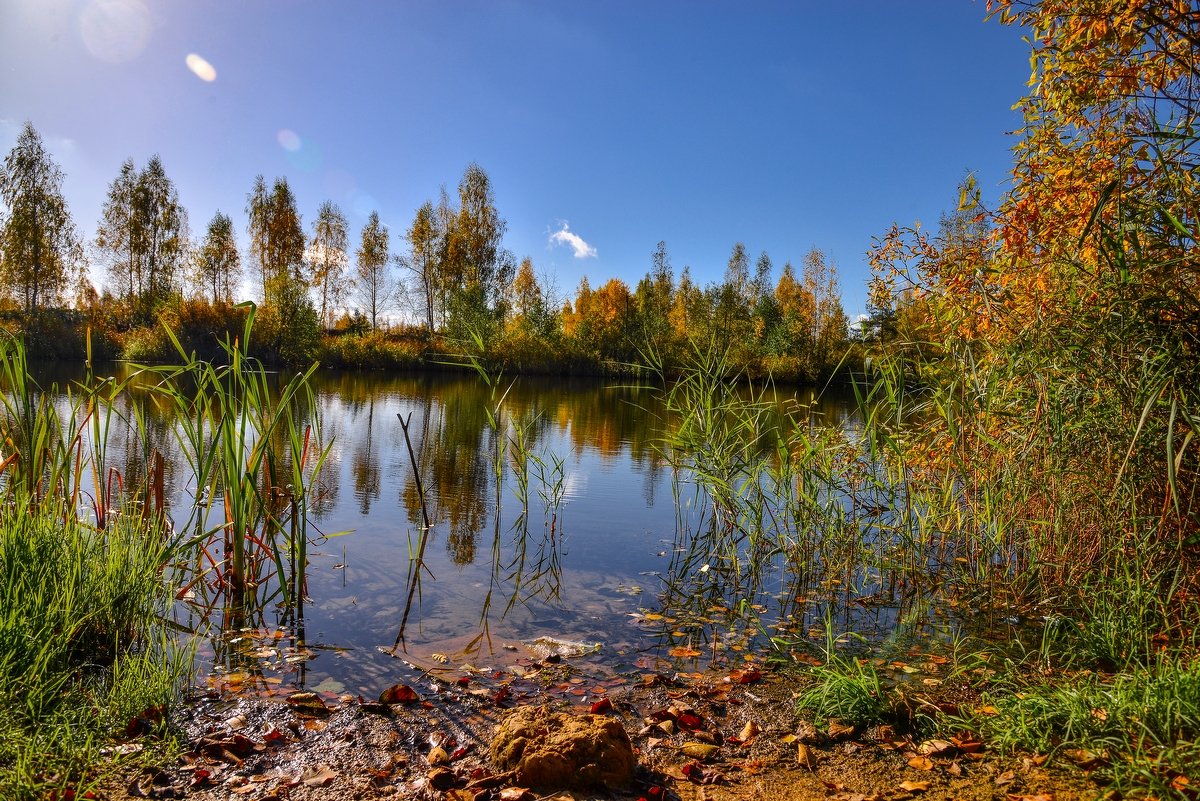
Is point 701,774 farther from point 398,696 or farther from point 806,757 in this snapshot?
point 398,696

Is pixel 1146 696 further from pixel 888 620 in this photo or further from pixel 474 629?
pixel 474 629

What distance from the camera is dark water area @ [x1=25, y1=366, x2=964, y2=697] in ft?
14.5

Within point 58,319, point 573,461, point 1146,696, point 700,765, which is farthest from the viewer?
point 58,319

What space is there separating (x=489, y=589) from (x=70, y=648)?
124 inches

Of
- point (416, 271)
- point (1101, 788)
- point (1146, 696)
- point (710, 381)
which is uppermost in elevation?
point (416, 271)

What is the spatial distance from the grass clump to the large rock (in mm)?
1477

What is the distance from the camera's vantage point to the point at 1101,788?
246 cm

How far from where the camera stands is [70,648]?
10.8 ft

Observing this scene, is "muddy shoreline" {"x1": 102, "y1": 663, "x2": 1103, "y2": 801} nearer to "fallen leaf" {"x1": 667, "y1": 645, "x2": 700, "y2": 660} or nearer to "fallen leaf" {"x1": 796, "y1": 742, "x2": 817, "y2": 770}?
"fallen leaf" {"x1": 796, "y1": 742, "x2": 817, "y2": 770}

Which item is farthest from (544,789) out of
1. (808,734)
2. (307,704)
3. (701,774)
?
(307,704)

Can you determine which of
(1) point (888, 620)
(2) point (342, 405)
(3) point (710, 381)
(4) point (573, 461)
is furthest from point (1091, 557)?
(2) point (342, 405)

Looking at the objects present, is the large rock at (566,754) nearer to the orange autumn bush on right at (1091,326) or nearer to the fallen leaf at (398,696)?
the fallen leaf at (398,696)

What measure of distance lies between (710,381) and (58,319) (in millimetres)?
45209

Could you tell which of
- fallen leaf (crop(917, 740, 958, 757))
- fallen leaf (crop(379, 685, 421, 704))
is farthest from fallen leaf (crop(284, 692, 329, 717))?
fallen leaf (crop(917, 740, 958, 757))
